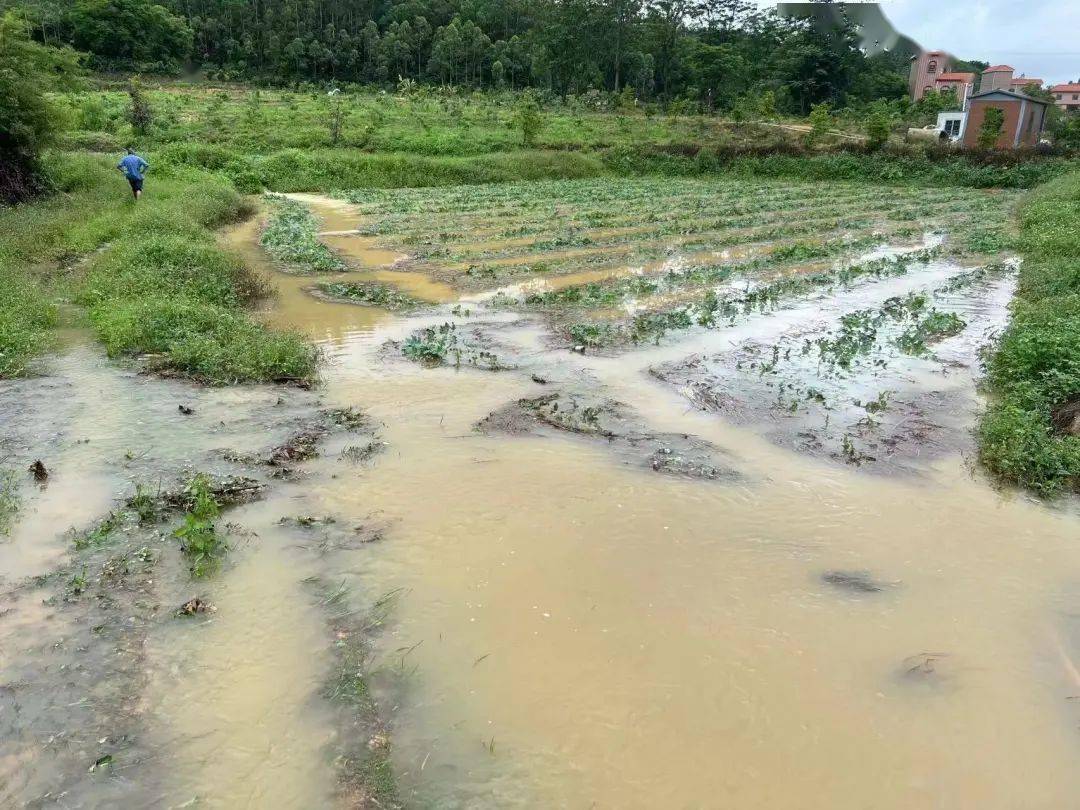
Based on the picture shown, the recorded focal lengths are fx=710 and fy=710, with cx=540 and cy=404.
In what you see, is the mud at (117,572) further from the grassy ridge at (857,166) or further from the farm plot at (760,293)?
the grassy ridge at (857,166)

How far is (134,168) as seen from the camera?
19.2m

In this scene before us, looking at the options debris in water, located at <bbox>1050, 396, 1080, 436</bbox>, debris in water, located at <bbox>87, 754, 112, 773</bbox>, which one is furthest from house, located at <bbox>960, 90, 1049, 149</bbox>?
debris in water, located at <bbox>87, 754, 112, 773</bbox>

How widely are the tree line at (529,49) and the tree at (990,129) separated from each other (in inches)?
863

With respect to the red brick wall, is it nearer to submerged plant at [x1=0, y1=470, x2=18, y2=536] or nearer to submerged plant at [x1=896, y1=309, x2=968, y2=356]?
submerged plant at [x1=896, y1=309, x2=968, y2=356]

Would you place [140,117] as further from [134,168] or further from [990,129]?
[990,129]

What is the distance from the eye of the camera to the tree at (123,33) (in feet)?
200

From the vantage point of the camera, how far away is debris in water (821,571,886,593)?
19.1 feet

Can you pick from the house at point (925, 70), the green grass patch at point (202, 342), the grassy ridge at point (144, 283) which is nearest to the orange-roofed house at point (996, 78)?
the house at point (925, 70)

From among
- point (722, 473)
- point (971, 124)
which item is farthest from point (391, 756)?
point (971, 124)

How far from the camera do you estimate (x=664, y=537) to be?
645cm

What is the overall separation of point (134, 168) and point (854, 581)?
67.6 ft

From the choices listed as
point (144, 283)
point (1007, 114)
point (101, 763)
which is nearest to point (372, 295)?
point (144, 283)

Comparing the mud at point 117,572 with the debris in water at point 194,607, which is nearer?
the mud at point 117,572

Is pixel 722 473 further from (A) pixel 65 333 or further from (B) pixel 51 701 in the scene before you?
(A) pixel 65 333
